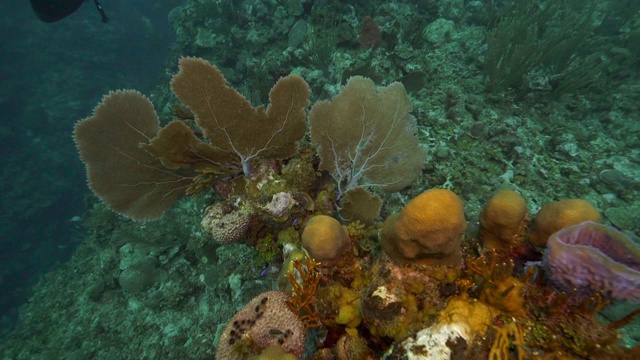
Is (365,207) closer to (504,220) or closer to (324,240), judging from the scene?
(324,240)

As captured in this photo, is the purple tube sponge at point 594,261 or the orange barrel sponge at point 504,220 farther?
the orange barrel sponge at point 504,220

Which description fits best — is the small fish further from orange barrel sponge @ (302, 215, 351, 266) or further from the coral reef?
orange barrel sponge @ (302, 215, 351, 266)

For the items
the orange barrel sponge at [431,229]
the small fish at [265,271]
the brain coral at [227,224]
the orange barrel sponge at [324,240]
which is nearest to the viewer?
the orange barrel sponge at [431,229]

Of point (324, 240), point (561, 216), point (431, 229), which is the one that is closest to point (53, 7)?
point (324, 240)

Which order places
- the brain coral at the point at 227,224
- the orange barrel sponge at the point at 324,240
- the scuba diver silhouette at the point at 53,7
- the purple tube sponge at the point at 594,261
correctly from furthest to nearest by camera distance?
the scuba diver silhouette at the point at 53,7
the brain coral at the point at 227,224
the orange barrel sponge at the point at 324,240
the purple tube sponge at the point at 594,261

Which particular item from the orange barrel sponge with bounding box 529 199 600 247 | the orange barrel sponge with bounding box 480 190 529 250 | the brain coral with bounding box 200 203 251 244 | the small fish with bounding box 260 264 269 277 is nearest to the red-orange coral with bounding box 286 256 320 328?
the brain coral with bounding box 200 203 251 244

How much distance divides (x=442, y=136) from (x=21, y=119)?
21.0 meters

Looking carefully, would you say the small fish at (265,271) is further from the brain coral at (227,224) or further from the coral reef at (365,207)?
the brain coral at (227,224)

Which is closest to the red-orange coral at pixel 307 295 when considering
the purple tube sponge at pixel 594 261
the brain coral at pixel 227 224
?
the brain coral at pixel 227 224

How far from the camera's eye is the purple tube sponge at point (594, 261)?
182 centimetres

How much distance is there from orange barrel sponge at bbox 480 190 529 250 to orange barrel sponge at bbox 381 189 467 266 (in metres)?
0.37

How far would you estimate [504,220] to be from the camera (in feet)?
8.02

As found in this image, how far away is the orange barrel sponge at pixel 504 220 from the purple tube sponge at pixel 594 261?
0.36 meters

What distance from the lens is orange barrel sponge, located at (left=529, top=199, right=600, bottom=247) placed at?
2275 mm
